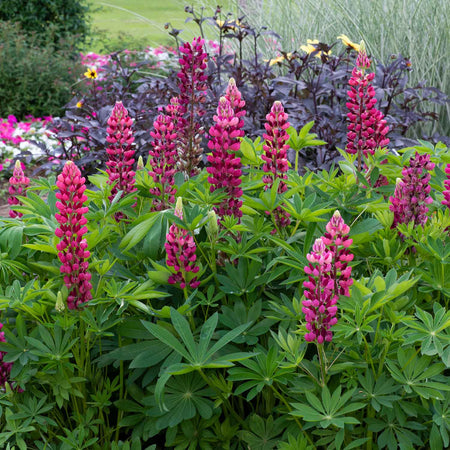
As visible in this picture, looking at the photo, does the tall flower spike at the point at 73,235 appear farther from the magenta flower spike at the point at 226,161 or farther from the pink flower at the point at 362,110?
the pink flower at the point at 362,110

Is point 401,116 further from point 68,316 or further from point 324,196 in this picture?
point 68,316

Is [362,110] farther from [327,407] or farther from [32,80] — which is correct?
[32,80]

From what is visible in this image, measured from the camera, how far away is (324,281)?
152 cm

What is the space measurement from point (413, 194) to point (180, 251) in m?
0.74

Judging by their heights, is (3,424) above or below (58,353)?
below

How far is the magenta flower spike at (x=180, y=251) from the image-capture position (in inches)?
68.4

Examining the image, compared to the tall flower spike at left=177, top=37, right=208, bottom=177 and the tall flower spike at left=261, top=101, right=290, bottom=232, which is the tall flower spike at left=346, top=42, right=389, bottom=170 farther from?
the tall flower spike at left=177, top=37, right=208, bottom=177

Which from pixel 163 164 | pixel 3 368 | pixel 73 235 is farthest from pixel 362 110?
pixel 3 368

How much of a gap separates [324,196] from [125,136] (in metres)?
0.73

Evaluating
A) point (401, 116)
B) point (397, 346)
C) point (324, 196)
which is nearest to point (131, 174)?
point (324, 196)

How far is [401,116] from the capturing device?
16.5ft

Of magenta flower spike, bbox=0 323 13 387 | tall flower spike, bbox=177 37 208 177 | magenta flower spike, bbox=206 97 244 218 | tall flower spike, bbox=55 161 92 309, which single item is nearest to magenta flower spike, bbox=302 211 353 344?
magenta flower spike, bbox=206 97 244 218

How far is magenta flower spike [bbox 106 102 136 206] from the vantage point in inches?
85.3

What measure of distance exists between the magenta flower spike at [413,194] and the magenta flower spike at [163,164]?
0.75 m
